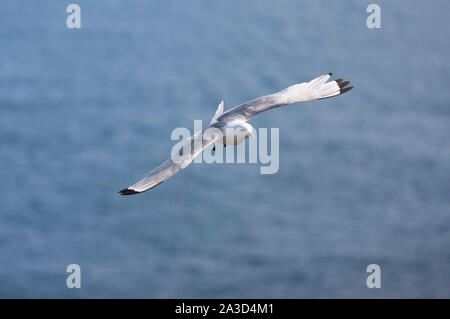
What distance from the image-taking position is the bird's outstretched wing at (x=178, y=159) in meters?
4.27

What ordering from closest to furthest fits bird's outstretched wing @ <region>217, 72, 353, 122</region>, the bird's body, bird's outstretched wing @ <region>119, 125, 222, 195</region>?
bird's outstretched wing @ <region>119, 125, 222, 195</region>, the bird's body, bird's outstretched wing @ <region>217, 72, 353, 122</region>

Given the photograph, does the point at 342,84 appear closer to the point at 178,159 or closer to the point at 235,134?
the point at 235,134

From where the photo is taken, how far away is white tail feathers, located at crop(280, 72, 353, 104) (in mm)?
5508

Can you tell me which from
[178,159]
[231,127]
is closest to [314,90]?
[231,127]

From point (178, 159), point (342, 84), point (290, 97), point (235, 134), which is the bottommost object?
point (178, 159)

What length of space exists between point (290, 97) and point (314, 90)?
0.25 meters

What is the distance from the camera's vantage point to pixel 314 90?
5.61m

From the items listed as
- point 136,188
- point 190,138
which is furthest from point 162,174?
point 190,138

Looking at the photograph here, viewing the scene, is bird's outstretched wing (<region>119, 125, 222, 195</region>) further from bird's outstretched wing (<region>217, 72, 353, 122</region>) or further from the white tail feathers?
the white tail feathers

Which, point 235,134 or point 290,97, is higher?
point 290,97

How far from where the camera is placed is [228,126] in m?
5.04

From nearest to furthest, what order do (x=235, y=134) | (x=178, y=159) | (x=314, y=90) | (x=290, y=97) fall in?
1. (x=178, y=159)
2. (x=235, y=134)
3. (x=290, y=97)
4. (x=314, y=90)

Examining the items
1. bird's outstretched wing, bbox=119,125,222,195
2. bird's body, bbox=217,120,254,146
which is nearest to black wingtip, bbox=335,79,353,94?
bird's body, bbox=217,120,254,146

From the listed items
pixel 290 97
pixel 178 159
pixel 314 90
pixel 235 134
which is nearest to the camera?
pixel 178 159
